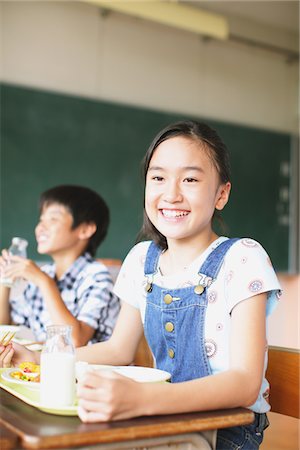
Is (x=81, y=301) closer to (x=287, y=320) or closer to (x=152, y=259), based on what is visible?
(x=152, y=259)

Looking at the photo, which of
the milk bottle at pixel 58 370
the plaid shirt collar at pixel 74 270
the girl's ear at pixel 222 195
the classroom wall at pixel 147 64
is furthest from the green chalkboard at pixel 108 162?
the milk bottle at pixel 58 370

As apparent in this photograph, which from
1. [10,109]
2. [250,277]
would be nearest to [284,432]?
[250,277]

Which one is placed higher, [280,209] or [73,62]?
[73,62]

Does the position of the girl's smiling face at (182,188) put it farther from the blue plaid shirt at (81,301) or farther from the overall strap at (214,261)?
the blue plaid shirt at (81,301)

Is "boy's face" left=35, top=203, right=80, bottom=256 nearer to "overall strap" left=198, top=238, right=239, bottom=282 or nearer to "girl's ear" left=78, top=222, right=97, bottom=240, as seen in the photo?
"girl's ear" left=78, top=222, right=97, bottom=240

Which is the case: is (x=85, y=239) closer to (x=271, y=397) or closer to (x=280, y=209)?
(x=271, y=397)

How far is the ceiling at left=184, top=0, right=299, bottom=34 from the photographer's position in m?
5.71

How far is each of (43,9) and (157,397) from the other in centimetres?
468

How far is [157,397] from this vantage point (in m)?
0.86

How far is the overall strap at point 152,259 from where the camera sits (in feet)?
4.38

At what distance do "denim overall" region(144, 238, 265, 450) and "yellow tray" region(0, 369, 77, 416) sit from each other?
317 millimetres

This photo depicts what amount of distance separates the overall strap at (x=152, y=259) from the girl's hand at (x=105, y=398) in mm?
505

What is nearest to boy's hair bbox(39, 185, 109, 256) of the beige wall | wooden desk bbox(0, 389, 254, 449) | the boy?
the boy

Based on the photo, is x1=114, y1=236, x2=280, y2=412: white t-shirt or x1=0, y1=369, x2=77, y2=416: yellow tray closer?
x1=0, y1=369, x2=77, y2=416: yellow tray
